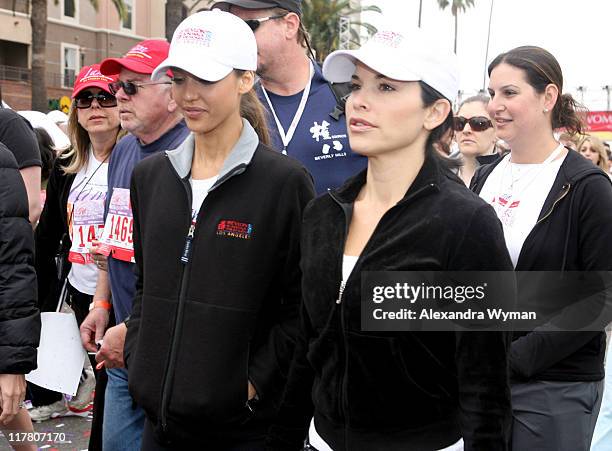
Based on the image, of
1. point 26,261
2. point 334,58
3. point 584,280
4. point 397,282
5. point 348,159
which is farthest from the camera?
point 348,159

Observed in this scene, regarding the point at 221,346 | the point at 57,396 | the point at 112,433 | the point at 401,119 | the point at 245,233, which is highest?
the point at 401,119

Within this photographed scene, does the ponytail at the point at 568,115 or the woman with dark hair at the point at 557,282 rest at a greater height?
the ponytail at the point at 568,115

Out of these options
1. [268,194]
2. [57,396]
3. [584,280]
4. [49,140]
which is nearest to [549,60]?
[584,280]

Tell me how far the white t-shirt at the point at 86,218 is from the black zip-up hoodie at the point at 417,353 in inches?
84.7

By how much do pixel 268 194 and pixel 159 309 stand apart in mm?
543

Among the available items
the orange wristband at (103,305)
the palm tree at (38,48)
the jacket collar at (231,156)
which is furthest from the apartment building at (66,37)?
the jacket collar at (231,156)

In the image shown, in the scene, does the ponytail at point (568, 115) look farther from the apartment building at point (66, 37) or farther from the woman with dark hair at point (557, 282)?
the apartment building at point (66, 37)

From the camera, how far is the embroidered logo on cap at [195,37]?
2.57m

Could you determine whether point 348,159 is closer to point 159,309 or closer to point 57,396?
point 159,309

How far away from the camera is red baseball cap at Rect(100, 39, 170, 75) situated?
3291 millimetres

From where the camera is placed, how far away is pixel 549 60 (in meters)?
3.20

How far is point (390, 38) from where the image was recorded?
2189 mm

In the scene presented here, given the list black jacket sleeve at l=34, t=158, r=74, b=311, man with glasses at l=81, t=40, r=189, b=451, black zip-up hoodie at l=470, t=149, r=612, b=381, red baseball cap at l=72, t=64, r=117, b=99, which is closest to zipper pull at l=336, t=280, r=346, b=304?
black zip-up hoodie at l=470, t=149, r=612, b=381

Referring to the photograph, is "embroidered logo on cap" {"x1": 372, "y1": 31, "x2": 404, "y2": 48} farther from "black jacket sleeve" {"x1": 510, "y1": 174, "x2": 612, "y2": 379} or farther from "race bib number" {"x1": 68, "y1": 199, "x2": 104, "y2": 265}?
"race bib number" {"x1": 68, "y1": 199, "x2": 104, "y2": 265}
